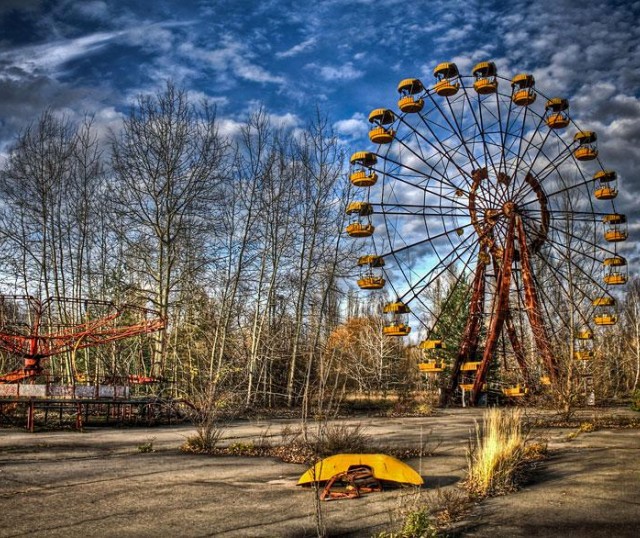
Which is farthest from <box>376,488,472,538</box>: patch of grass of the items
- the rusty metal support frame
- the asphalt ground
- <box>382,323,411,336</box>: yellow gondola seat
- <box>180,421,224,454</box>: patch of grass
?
the rusty metal support frame

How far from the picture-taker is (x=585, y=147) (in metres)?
27.7

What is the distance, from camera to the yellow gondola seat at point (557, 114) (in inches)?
1107

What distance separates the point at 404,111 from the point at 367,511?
23.6 meters

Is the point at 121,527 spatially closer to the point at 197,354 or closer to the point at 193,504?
the point at 193,504

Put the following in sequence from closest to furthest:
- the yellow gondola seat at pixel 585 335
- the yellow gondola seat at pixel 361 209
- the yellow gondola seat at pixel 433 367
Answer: the yellow gondola seat at pixel 433 367
the yellow gondola seat at pixel 585 335
the yellow gondola seat at pixel 361 209

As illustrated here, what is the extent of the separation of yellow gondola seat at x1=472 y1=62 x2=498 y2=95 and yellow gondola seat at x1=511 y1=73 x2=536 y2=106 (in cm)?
91

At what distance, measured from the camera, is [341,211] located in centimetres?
3125

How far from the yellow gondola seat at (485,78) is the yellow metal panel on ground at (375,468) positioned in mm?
22410

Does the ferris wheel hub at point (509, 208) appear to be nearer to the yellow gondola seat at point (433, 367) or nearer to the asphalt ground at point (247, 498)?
the yellow gondola seat at point (433, 367)

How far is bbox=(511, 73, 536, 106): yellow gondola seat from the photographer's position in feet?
88.4

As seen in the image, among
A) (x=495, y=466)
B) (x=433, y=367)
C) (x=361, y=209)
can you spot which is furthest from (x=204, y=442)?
Answer: (x=361, y=209)

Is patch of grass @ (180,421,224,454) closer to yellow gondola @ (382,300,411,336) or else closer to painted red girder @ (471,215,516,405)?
yellow gondola @ (382,300,411,336)

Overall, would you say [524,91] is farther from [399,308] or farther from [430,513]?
[430,513]

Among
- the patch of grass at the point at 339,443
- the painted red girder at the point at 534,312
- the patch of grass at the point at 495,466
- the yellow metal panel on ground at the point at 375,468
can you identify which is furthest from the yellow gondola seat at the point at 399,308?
the yellow metal panel on ground at the point at 375,468
